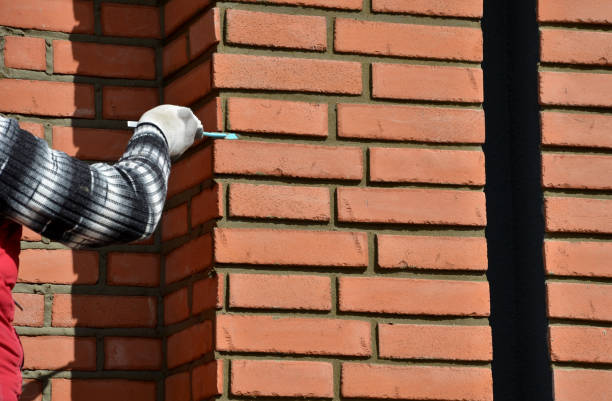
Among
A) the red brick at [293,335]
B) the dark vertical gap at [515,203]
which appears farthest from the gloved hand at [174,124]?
the dark vertical gap at [515,203]

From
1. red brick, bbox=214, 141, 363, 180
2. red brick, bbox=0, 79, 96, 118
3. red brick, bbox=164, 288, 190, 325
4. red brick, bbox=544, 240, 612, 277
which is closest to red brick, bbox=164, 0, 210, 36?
red brick, bbox=0, 79, 96, 118

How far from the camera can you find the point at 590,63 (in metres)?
3.20

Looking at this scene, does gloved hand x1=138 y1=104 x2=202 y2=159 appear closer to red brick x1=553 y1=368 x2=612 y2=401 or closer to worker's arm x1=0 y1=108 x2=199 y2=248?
worker's arm x1=0 y1=108 x2=199 y2=248

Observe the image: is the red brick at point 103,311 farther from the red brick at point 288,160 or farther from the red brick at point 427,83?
the red brick at point 427,83

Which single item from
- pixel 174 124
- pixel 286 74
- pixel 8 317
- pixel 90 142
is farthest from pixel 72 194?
pixel 90 142

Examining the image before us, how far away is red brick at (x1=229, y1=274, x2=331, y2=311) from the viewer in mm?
2943

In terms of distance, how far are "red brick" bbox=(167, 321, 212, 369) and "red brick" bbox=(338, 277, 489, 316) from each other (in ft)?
0.99

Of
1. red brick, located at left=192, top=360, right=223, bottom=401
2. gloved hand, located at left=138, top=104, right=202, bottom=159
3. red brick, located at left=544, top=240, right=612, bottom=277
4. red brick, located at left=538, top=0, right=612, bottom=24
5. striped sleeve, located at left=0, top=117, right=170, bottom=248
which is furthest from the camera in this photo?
red brick, located at left=538, top=0, right=612, bottom=24

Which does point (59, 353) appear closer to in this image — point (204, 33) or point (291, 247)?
point (291, 247)

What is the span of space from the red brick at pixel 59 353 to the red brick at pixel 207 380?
298mm

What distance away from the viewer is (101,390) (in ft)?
10.3

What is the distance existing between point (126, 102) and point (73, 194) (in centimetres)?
106

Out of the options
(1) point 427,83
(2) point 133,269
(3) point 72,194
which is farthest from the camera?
(2) point 133,269

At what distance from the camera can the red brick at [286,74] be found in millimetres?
3041
